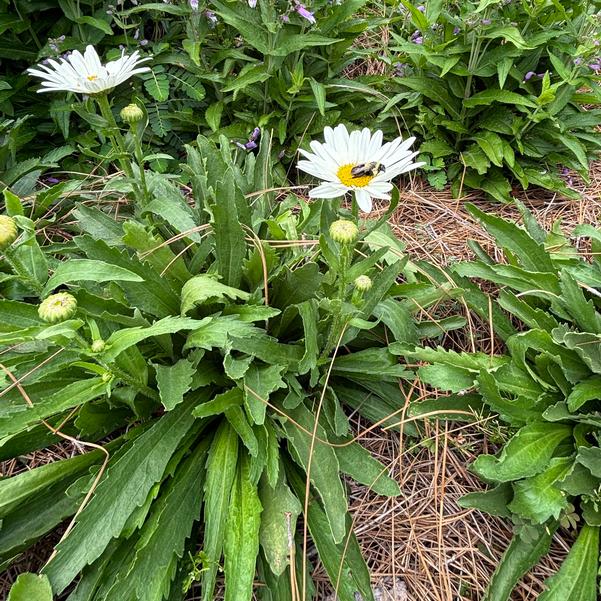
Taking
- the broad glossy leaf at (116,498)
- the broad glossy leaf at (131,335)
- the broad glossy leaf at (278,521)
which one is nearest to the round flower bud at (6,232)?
the broad glossy leaf at (131,335)

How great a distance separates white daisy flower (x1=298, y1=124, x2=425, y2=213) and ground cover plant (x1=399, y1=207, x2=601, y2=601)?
0.53 meters

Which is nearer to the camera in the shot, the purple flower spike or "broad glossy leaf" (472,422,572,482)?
"broad glossy leaf" (472,422,572,482)

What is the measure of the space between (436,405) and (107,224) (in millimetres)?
1401

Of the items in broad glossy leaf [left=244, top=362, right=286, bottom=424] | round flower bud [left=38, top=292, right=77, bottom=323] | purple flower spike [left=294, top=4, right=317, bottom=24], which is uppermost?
purple flower spike [left=294, top=4, right=317, bottom=24]

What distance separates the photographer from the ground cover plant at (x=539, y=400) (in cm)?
153

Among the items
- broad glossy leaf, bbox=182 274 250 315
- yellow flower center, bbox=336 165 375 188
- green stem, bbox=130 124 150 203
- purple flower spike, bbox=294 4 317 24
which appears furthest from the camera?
purple flower spike, bbox=294 4 317 24

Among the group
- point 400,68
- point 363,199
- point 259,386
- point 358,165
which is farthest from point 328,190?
point 400,68

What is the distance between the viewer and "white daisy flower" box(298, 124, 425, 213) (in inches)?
58.0

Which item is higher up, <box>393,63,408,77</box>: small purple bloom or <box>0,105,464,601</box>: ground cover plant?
<box>393,63,408,77</box>: small purple bloom

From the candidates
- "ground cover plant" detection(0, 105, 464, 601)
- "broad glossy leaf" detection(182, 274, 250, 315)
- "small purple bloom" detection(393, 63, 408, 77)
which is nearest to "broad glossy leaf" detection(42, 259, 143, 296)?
"ground cover plant" detection(0, 105, 464, 601)

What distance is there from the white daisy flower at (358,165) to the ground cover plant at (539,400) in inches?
21.0

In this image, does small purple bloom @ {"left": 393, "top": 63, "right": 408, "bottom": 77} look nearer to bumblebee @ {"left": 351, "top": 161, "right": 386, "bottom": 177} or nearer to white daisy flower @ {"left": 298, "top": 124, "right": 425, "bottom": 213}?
white daisy flower @ {"left": 298, "top": 124, "right": 425, "bottom": 213}

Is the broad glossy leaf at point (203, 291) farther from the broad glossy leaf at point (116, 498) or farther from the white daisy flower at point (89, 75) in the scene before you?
the white daisy flower at point (89, 75)

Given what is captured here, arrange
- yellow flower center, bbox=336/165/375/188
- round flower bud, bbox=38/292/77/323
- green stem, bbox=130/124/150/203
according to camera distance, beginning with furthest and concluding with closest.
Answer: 1. green stem, bbox=130/124/150/203
2. yellow flower center, bbox=336/165/375/188
3. round flower bud, bbox=38/292/77/323
